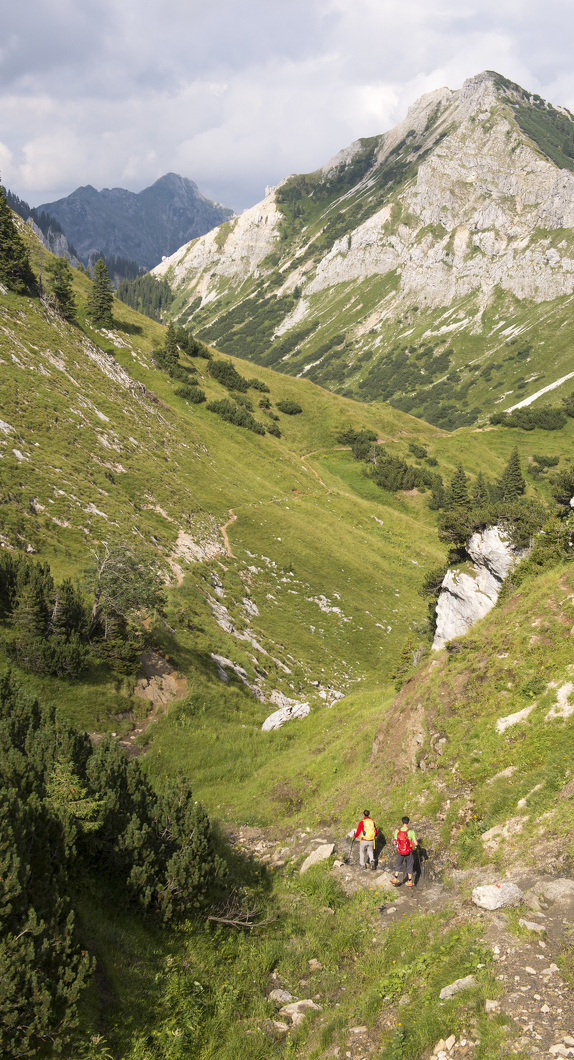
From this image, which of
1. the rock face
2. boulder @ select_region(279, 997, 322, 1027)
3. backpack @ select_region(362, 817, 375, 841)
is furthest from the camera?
the rock face

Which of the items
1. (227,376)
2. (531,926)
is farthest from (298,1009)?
(227,376)

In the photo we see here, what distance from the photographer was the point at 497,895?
9.45m

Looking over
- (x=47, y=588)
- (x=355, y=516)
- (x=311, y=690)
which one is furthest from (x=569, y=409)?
(x=47, y=588)

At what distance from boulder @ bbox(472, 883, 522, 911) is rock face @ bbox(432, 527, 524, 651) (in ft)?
61.3

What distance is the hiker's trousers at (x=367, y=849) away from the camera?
12773 millimetres

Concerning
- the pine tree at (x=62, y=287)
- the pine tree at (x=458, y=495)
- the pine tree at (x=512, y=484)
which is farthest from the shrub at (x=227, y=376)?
the pine tree at (x=512, y=484)

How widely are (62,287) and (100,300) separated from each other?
9252 mm

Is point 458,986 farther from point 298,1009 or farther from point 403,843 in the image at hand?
point 403,843

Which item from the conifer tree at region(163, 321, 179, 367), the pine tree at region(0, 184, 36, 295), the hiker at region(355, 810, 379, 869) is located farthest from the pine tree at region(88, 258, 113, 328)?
the hiker at region(355, 810, 379, 869)

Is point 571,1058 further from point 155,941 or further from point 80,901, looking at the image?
point 80,901

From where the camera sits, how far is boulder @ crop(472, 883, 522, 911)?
30.6 ft

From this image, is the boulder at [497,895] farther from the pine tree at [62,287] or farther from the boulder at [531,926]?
the pine tree at [62,287]

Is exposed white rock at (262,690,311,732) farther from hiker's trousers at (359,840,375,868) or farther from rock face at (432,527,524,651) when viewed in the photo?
hiker's trousers at (359,840,375,868)

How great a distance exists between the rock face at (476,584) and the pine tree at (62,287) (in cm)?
5999
